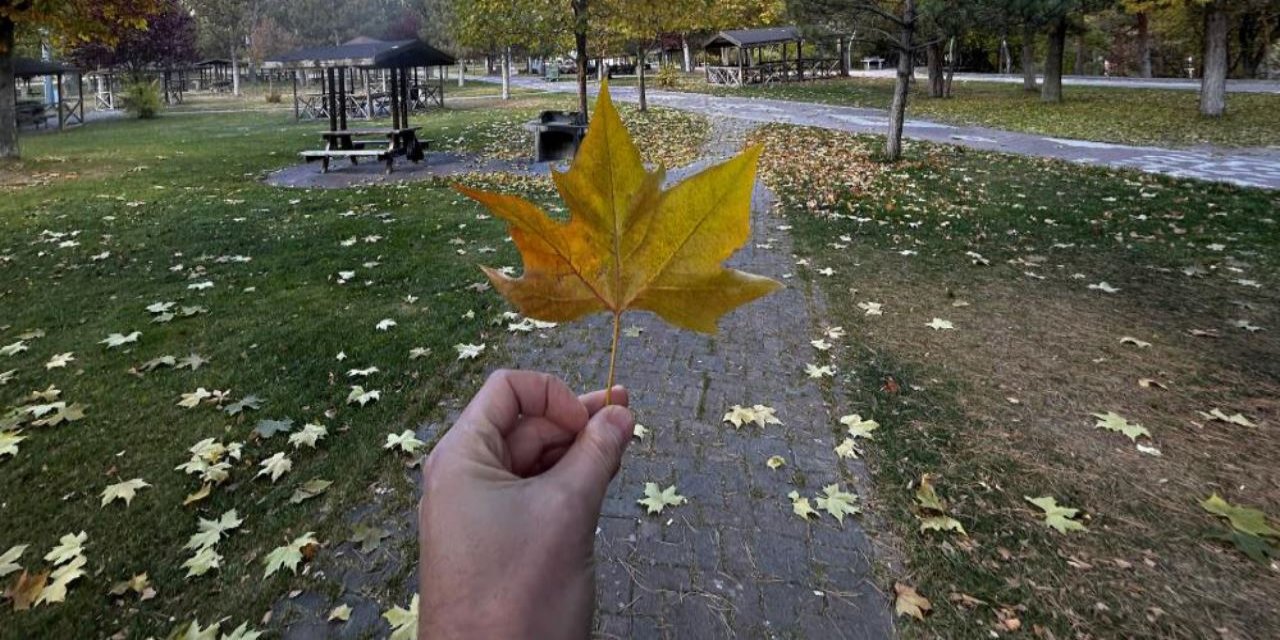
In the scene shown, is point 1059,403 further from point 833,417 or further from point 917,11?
point 917,11

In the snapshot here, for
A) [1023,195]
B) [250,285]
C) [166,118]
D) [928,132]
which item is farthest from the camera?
[166,118]

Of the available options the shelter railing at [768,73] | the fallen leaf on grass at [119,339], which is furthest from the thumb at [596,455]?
the shelter railing at [768,73]

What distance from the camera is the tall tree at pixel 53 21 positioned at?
1421cm

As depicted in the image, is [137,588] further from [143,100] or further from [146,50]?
[146,50]

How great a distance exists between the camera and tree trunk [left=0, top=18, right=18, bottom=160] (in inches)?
615

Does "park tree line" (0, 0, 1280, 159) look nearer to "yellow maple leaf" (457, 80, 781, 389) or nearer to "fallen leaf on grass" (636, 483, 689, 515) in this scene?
"fallen leaf on grass" (636, 483, 689, 515)

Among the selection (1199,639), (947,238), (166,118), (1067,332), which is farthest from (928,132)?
(166,118)

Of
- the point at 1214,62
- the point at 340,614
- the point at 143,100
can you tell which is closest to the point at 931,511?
the point at 340,614

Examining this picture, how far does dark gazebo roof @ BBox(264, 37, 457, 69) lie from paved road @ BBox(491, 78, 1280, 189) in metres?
10.4

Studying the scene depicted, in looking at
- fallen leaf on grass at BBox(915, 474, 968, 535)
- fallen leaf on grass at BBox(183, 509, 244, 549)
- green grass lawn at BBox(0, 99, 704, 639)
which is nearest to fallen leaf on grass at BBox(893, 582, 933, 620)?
fallen leaf on grass at BBox(915, 474, 968, 535)

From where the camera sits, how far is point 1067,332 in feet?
20.2

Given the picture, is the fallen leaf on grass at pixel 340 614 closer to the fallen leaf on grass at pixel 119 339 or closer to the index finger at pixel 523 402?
the index finger at pixel 523 402

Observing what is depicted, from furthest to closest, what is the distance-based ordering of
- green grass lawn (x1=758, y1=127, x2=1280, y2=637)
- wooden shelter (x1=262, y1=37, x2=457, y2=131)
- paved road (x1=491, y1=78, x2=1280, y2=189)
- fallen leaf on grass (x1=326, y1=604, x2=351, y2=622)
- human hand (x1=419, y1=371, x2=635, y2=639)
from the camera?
wooden shelter (x1=262, y1=37, x2=457, y2=131) → paved road (x1=491, y1=78, x2=1280, y2=189) → green grass lawn (x1=758, y1=127, x2=1280, y2=637) → fallen leaf on grass (x1=326, y1=604, x2=351, y2=622) → human hand (x1=419, y1=371, x2=635, y2=639)

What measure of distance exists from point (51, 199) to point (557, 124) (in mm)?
9239
